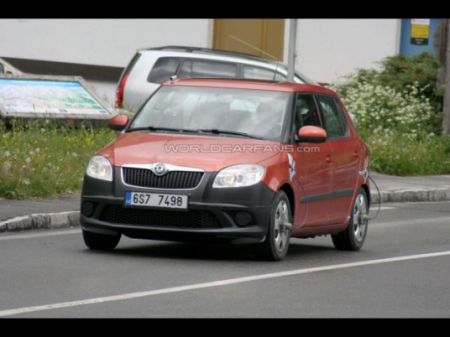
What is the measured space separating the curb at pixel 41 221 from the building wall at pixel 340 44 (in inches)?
792

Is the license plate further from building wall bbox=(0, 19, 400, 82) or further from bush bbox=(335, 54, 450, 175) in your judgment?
building wall bbox=(0, 19, 400, 82)

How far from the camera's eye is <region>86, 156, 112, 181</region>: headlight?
511 inches

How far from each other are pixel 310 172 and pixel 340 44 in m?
22.7

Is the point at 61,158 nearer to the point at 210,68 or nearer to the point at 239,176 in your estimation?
the point at 239,176

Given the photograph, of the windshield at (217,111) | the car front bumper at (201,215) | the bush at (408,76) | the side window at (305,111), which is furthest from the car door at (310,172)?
the bush at (408,76)

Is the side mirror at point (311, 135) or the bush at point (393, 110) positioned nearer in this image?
the side mirror at point (311, 135)

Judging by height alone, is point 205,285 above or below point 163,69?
above

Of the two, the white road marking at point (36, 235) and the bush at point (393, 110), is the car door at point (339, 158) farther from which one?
the bush at point (393, 110)

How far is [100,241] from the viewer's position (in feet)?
43.9

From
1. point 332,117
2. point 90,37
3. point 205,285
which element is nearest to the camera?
point 205,285

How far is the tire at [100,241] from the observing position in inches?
523

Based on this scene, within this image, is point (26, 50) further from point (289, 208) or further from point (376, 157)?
point (289, 208)

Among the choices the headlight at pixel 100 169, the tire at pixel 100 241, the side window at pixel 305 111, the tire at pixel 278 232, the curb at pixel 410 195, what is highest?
the side window at pixel 305 111

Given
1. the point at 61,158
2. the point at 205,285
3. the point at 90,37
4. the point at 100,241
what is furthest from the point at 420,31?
the point at 205,285
